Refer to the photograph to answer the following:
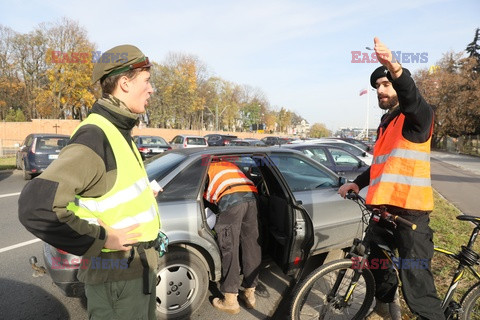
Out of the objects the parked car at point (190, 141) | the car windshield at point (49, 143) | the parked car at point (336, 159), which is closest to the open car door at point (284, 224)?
the parked car at point (336, 159)

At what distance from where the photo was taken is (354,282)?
7.78ft

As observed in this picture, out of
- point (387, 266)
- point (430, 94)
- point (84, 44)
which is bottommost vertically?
point (387, 266)

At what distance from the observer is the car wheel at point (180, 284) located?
262 centimetres

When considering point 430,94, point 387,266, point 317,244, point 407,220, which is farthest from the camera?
point 430,94

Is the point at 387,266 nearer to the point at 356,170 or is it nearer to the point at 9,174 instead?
the point at 356,170

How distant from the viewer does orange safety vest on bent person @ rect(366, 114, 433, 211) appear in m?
1.99

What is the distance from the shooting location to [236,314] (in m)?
2.91

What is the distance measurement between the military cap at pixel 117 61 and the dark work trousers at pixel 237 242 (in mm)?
1781

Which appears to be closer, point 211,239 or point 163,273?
point 163,273

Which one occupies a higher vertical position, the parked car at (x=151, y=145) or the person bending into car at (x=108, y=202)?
the person bending into car at (x=108, y=202)

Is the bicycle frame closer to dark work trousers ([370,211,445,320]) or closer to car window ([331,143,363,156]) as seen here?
dark work trousers ([370,211,445,320])

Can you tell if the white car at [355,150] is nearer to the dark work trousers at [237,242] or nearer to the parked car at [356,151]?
the parked car at [356,151]

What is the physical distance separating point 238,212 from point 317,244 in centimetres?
116

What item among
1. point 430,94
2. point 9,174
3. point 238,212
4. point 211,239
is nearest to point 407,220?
point 238,212
